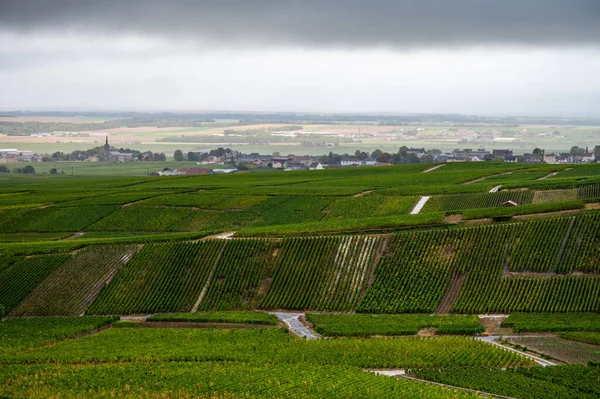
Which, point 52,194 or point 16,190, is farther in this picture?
point 16,190

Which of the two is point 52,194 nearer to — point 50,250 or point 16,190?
point 16,190

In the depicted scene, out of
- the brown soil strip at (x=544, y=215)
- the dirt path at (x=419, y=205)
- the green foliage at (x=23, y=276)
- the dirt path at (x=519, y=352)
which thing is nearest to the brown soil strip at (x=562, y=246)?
the brown soil strip at (x=544, y=215)

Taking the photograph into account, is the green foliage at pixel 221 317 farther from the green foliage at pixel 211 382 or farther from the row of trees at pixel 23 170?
the row of trees at pixel 23 170

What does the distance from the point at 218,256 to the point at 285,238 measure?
16.5 feet

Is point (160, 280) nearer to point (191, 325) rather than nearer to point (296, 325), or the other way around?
point (191, 325)

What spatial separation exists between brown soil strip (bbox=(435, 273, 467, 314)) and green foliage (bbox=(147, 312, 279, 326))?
9.94 metres

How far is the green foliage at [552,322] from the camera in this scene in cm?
4603

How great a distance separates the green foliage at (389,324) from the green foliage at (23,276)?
20.6m

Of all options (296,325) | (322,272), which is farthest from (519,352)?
(322,272)

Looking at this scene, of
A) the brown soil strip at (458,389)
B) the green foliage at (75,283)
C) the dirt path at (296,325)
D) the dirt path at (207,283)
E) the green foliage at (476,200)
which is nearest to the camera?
the brown soil strip at (458,389)

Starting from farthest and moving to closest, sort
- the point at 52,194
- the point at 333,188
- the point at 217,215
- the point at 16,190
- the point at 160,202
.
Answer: the point at 16,190
the point at 52,194
the point at 333,188
the point at 160,202
the point at 217,215

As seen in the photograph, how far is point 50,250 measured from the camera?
6600cm

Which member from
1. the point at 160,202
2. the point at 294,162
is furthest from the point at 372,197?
the point at 294,162

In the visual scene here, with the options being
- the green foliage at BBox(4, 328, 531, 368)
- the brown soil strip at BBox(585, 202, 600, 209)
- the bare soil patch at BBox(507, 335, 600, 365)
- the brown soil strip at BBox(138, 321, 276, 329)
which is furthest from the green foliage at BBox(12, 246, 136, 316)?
the brown soil strip at BBox(585, 202, 600, 209)
